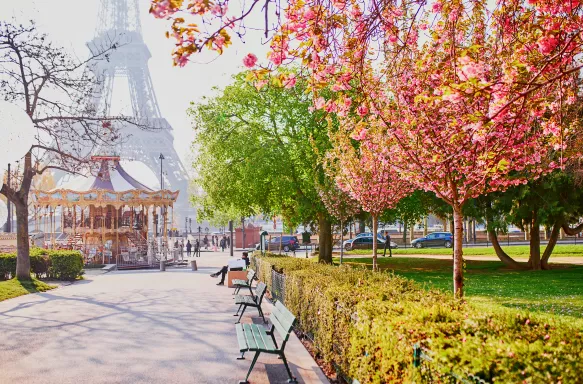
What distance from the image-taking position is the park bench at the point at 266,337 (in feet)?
25.3

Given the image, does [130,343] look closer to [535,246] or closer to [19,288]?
[19,288]

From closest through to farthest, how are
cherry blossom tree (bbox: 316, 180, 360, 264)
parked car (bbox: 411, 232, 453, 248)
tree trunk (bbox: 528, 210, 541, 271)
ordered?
cherry blossom tree (bbox: 316, 180, 360, 264) → tree trunk (bbox: 528, 210, 541, 271) → parked car (bbox: 411, 232, 453, 248)

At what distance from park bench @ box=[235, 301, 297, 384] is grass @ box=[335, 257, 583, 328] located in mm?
2490

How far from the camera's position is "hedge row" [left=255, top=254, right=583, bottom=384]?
3.80 m

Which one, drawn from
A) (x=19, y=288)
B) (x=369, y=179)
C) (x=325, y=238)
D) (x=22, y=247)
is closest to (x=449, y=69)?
(x=369, y=179)

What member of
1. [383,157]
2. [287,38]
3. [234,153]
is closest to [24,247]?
[234,153]

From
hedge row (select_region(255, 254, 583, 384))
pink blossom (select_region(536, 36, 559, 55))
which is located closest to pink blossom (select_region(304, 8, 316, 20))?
pink blossom (select_region(536, 36, 559, 55))

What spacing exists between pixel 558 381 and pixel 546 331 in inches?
61.4

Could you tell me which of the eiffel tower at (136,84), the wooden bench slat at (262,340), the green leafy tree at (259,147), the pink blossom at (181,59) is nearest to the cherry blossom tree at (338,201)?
the green leafy tree at (259,147)

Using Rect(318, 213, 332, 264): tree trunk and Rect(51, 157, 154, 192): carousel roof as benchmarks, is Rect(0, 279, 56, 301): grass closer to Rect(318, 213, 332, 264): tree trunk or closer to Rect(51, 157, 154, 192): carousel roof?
Rect(318, 213, 332, 264): tree trunk

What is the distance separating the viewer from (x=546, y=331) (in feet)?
15.9

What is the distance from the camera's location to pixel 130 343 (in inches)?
413

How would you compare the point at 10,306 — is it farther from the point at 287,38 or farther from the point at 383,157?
the point at 287,38

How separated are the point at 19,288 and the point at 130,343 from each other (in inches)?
444
